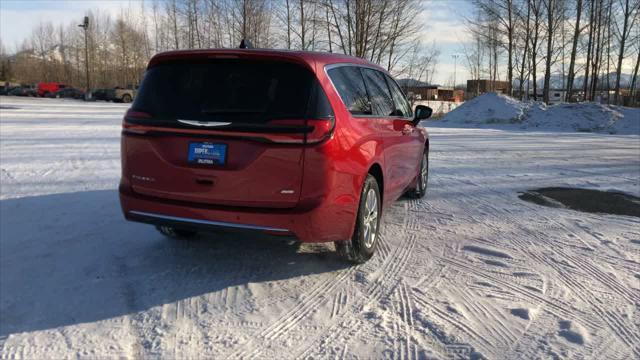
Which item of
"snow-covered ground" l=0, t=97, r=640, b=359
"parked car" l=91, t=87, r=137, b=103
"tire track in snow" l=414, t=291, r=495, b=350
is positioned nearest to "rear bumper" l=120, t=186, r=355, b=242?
"snow-covered ground" l=0, t=97, r=640, b=359

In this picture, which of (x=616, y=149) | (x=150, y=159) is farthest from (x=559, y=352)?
(x=616, y=149)

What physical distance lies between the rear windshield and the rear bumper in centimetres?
61

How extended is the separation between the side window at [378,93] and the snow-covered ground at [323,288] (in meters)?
1.22

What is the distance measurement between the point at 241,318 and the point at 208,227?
27.2 inches

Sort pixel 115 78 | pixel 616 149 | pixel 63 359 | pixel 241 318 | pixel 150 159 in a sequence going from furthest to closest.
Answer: pixel 115 78 < pixel 616 149 < pixel 150 159 < pixel 241 318 < pixel 63 359

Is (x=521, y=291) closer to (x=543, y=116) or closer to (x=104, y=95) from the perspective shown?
(x=543, y=116)

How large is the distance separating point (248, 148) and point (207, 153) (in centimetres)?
30

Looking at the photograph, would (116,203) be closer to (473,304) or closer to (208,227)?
(208,227)

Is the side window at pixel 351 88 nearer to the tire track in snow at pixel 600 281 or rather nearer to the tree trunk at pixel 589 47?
the tire track in snow at pixel 600 281

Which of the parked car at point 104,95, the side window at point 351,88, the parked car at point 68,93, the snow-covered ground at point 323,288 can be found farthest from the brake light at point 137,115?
the parked car at point 68,93

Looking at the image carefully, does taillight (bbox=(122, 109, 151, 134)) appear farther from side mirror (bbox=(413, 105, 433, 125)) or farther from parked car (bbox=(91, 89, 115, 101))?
parked car (bbox=(91, 89, 115, 101))

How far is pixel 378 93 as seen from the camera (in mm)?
4750

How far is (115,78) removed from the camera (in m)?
68.8

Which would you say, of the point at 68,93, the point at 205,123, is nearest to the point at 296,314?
the point at 205,123
